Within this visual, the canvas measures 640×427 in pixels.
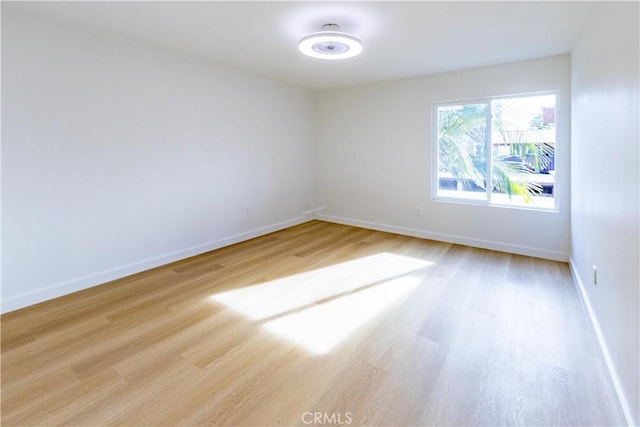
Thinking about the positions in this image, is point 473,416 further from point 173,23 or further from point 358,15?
point 173,23

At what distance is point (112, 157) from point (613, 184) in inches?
160

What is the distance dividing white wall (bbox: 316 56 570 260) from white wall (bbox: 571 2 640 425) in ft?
3.33

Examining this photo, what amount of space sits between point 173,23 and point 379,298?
3.08 meters

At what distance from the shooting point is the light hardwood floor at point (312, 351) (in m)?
1.58

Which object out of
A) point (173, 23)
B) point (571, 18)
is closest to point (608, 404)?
point (571, 18)

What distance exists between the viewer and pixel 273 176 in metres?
5.07

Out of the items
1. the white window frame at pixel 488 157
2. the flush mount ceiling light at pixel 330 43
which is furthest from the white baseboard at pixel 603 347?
the flush mount ceiling light at pixel 330 43

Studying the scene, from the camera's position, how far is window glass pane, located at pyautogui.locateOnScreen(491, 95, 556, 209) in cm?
372

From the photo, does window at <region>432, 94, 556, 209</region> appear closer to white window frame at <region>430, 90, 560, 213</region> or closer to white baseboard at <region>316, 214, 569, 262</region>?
white window frame at <region>430, 90, 560, 213</region>

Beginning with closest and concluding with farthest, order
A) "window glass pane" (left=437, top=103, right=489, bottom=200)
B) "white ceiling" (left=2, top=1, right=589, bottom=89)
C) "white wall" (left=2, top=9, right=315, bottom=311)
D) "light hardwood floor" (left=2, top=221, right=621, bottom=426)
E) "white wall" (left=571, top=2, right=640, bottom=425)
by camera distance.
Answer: "white wall" (left=571, top=2, right=640, bottom=425)
"light hardwood floor" (left=2, top=221, right=621, bottom=426)
"white ceiling" (left=2, top=1, right=589, bottom=89)
"white wall" (left=2, top=9, right=315, bottom=311)
"window glass pane" (left=437, top=103, right=489, bottom=200)

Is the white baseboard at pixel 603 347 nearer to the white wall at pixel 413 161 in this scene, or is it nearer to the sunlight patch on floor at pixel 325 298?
the white wall at pixel 413 161

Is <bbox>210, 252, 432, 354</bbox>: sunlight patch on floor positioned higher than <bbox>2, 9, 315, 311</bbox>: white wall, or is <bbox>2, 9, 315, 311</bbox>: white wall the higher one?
<bbox>2, 9, 315, 311</bbox>: white wall

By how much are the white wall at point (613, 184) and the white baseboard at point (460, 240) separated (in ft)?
3.52

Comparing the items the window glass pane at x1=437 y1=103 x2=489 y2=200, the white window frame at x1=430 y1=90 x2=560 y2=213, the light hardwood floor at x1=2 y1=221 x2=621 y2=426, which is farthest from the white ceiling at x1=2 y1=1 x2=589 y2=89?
the light hardwood floor at x1=2 y1=221 x2=621 y2=426
